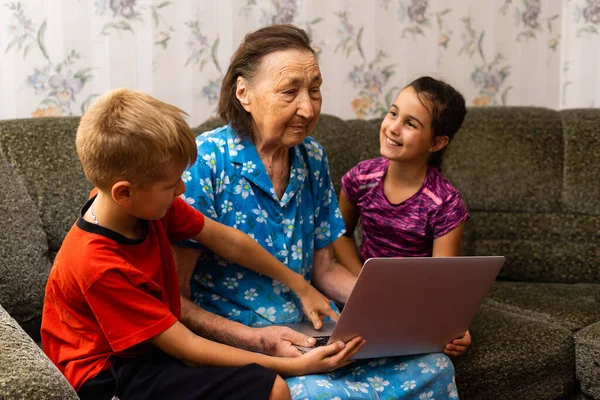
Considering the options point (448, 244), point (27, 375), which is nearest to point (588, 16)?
point (448, 244)

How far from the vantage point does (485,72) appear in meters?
2.94

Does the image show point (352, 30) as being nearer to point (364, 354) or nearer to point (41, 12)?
point (41, 12)

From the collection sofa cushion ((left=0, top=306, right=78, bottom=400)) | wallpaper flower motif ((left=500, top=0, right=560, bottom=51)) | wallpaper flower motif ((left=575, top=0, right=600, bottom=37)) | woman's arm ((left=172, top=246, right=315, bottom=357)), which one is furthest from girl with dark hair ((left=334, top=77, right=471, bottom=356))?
wallpaper flower motif ((left=575, top=0, right=600, bottom=37))

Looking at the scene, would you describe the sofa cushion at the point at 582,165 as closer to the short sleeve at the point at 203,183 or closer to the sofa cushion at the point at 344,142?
the sofa cushion at the point at 344,142

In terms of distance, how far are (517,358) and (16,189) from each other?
1280 millimetres

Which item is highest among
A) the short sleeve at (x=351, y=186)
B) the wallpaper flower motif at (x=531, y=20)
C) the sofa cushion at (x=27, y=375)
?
the wallpaper flower motif at (x=531, y=20)

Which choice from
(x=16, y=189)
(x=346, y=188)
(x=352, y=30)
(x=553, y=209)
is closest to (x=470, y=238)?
(x=553, y=209)

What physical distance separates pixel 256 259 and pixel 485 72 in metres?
1.70

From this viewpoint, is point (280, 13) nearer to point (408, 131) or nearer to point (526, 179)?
point (408, 131)

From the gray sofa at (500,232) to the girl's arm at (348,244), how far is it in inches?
6.3

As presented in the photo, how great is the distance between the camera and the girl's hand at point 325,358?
1.45 meters

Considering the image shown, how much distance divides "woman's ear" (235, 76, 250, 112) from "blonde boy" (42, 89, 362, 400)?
348 millimetres

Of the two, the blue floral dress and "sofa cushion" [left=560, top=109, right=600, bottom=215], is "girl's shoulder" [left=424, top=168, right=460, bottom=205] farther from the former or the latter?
"sofa cushion" [left=560, top=109, right=600, bottom=215]

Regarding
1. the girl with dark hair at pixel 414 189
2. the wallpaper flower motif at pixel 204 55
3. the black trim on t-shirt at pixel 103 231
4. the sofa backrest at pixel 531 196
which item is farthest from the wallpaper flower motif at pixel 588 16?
the black trim on t-shirt at pixel 103 231
